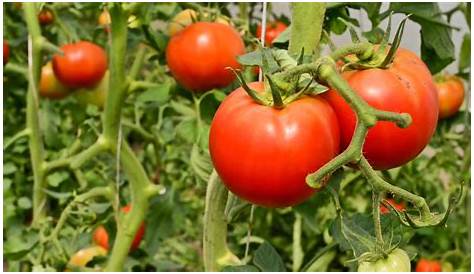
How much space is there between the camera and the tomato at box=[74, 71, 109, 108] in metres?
1.93

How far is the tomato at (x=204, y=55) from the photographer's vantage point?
118 cm

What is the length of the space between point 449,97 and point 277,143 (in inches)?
36.1

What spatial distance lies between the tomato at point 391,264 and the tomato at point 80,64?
47.9 inches

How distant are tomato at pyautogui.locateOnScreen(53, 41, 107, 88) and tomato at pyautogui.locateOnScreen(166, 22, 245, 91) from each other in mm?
565

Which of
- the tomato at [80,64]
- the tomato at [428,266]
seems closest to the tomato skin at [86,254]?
the tomato at [80,64]

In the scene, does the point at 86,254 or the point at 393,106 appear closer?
the point at 393,106

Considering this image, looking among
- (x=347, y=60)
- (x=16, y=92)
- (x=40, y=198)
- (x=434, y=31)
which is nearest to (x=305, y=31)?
(x=347, y=60)

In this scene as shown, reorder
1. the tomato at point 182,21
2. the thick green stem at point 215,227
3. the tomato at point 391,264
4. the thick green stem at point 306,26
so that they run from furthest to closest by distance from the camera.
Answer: the tomato at point 182,21 < the thick green stem at point 215,227 < the thick green stem at point 306,26 < the tomato at point 391,264

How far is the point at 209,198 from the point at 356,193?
112 cm

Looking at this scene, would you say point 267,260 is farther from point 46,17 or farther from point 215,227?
point 46,17

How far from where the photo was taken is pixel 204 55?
1180 mm

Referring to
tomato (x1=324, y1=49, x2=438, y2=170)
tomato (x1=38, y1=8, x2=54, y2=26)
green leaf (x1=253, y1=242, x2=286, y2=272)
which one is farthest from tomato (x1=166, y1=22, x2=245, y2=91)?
tomato (x1=38, y1=8, x2=54, y2=26)

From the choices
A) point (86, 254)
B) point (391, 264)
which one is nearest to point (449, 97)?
point (86, 254)

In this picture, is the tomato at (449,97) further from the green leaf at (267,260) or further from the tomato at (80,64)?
the tomato at (80,64)
